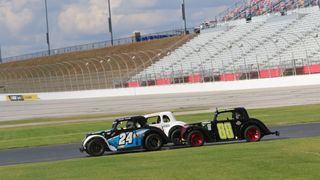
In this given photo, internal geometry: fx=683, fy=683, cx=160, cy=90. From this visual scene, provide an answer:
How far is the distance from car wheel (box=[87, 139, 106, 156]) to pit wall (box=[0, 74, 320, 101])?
114 ft

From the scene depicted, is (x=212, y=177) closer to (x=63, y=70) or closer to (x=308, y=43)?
(x=308, y=43)

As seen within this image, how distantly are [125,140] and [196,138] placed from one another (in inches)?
79.6

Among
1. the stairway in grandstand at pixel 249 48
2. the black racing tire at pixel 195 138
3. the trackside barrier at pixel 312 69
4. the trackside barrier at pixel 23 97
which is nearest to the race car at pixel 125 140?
the black racing tire at pixel 195 138

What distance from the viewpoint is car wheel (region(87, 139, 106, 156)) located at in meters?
19.3

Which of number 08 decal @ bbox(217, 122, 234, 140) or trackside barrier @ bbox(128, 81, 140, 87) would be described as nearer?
number 08 decal @ bbox(217, 122, 234, 140)

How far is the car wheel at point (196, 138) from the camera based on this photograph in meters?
19.2

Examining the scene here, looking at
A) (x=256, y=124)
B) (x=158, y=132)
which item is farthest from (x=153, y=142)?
(x=256, y=124)

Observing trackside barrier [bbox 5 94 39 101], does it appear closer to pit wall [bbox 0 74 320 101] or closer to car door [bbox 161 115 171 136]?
pit wall [bbox 0 74 320 101]

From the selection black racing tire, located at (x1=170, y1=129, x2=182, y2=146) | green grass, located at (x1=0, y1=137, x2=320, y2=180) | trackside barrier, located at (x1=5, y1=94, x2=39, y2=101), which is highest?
trackside barrier, located at (x1=5, y1=94, x2=39, y2=101)

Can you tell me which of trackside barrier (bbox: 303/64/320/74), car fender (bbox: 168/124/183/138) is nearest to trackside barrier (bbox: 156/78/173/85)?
trackside barrier (bbox: 303/64/320/74)

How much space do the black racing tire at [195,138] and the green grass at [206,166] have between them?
1925mm

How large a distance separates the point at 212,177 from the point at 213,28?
73515mm

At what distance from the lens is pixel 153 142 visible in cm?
1931

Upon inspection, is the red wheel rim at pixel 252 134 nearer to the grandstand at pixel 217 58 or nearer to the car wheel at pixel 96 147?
the car wheel at pixel 96 147
